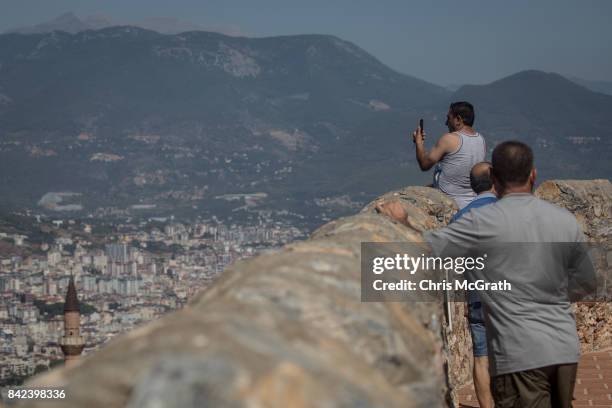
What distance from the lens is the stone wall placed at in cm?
172

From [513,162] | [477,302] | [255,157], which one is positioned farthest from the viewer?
[255,157]

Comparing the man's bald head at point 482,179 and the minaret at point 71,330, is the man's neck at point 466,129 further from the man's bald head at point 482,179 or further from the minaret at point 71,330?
the minaret at point 71,330

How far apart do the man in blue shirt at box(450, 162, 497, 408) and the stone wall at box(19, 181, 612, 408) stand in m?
1.61

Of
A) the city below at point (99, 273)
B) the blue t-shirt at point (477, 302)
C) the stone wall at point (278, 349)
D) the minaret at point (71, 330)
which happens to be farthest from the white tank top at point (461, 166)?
the city below at point (99, 273)

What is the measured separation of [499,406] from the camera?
3.67 metres

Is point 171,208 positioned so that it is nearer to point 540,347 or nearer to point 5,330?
point 5,330

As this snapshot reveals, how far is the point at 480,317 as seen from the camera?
15.5 ft

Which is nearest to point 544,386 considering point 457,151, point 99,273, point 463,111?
point 457,151

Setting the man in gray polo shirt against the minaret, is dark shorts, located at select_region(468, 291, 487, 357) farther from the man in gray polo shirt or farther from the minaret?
the minaret

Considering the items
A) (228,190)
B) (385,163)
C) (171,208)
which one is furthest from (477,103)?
(171,208)

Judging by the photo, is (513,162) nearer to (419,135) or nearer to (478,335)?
(478,335)

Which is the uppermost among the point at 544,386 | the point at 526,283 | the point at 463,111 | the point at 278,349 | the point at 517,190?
the point at 463,111

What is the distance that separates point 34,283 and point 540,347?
7064cm

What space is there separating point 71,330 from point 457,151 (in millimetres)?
22561
